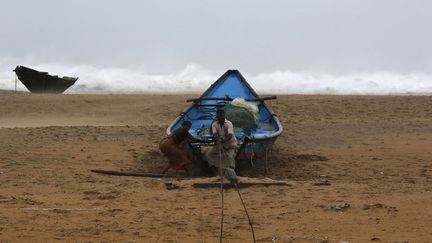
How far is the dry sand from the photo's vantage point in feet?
18.9

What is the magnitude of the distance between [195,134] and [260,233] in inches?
194

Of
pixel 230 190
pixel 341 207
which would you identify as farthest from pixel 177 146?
pixel 341 207

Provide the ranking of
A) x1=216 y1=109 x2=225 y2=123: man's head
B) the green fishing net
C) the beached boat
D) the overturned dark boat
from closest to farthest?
x1=216 y1=109 x2=225 y2=123: man's head
the beached boat
the green fishing net
the overturned dark boat

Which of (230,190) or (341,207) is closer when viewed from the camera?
(341,207)

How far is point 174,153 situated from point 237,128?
1.53 m

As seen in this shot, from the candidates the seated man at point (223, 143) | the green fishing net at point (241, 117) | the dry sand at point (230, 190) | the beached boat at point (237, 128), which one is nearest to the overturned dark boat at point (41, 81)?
the dry sand at point (230, 190)

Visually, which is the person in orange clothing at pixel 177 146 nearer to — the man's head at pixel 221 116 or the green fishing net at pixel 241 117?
the man's head at pixel 221 116

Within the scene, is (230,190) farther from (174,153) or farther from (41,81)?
(41,81)

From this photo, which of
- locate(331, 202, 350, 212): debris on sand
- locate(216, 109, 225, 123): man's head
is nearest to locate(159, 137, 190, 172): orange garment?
locate(216, 109, 225, 123): man's head

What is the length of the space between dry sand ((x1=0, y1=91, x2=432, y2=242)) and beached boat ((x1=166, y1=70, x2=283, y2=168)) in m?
0.50

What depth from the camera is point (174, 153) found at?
371 inches

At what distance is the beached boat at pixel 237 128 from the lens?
9664 millimetres

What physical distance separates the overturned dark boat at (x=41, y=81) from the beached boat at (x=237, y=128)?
1382cm

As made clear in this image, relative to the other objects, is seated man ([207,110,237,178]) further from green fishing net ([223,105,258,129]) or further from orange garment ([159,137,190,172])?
green fishing net ([223,105,258,129])
